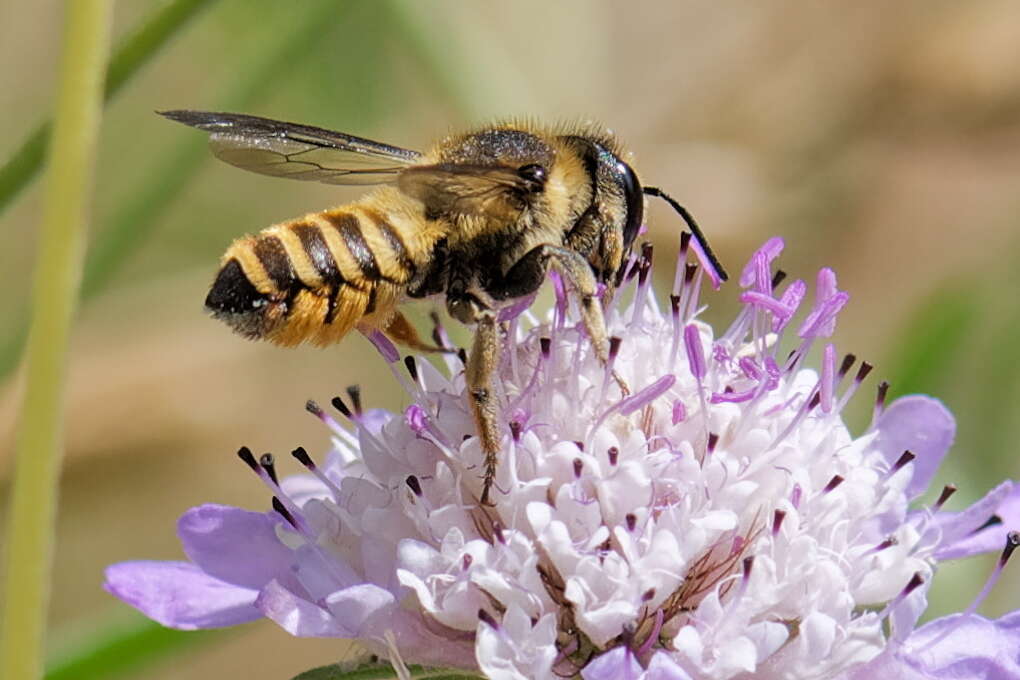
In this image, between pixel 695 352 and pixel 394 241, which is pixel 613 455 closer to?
pixel 695 352

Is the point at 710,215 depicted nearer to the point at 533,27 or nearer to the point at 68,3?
the point at 533,27

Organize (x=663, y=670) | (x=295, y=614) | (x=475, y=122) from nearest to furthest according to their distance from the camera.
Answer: (x=663, y=670)
(x=295, y=614)
(x=475, y=122)

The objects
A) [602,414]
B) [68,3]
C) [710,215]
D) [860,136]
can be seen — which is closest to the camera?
[68,3]

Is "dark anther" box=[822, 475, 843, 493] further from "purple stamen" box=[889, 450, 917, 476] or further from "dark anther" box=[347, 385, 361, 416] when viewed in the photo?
"dark anther" box=[347, 385, 361, 416]

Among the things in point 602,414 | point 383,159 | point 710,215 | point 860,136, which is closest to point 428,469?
point 602,414

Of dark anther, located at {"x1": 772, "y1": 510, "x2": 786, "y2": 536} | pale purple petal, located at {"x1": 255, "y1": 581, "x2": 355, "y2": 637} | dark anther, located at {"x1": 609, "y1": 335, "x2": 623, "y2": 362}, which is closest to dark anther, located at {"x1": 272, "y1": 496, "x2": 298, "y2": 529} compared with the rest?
pale purple petal, located at {"x1": 255, "y1": 581, "x2": 355, "y2": 637}

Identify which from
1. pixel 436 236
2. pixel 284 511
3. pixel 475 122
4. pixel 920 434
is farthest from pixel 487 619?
pixel 475 122

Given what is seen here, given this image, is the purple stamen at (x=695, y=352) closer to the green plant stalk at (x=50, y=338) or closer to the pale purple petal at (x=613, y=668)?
the pale purple petal at (x=613, y=668)
